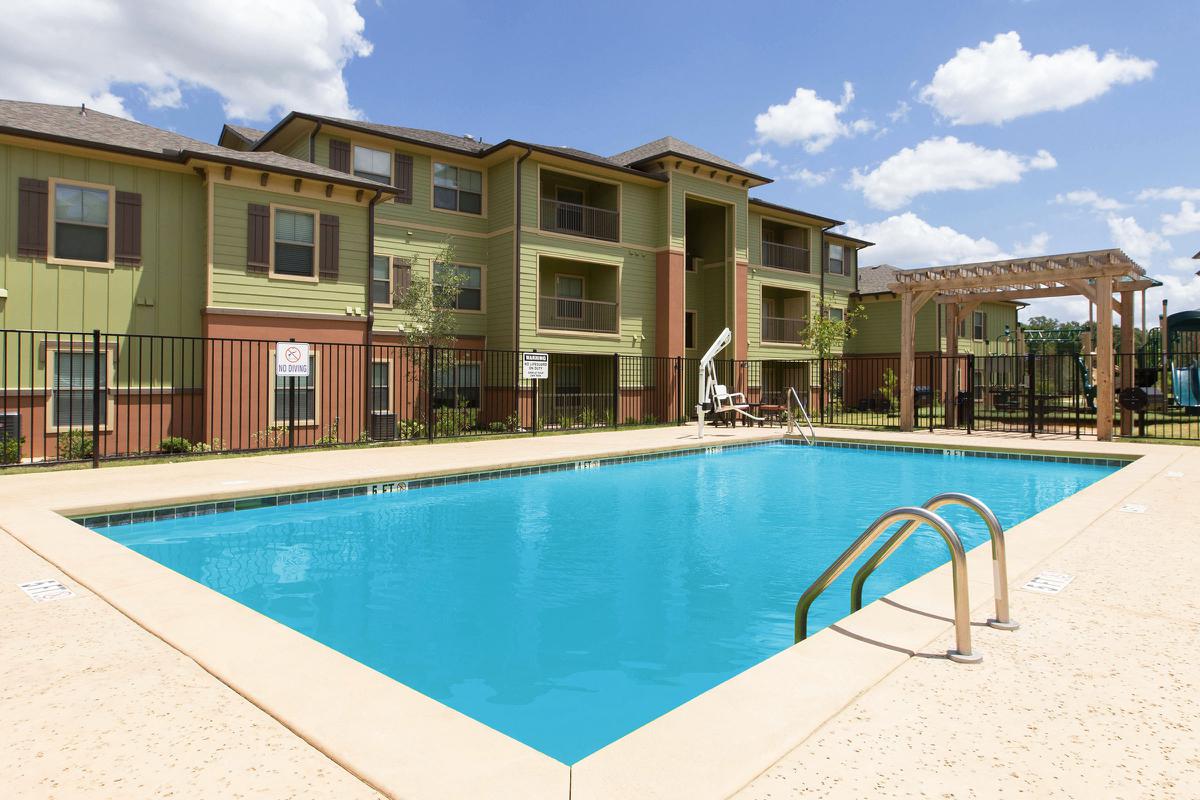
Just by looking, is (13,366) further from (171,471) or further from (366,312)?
(366,312)

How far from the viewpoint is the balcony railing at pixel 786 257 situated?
26.5 metres

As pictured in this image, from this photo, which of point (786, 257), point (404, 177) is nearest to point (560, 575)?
point (404, 177)

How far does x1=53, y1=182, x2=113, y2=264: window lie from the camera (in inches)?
496

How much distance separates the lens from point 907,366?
1670 cm

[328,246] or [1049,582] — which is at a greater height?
[328,246]

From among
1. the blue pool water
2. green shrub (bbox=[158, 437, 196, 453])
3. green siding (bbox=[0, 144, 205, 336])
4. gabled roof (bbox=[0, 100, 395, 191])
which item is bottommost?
the blue pool water

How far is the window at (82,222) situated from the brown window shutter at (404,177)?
21.7 feet

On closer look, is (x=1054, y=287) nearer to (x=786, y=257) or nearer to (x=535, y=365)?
(x=786, y=257)

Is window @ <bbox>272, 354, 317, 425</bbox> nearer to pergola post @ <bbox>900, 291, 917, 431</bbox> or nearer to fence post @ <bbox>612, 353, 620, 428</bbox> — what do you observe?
fence post @ <bbox>612, 353, 620, 428</bbox>

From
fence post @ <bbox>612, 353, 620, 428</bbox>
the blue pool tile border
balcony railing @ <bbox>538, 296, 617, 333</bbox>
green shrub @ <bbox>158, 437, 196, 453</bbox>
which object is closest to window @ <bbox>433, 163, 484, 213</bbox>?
balcony railing @ <bbox>538, 296, 617, 333</bbox>

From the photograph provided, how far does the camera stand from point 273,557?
5.89 m

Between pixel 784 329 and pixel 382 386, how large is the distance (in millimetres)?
16740

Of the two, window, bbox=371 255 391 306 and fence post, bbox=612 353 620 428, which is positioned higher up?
window, bbox=371 255 391 306

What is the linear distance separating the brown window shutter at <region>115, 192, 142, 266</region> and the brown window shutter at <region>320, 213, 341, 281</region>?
339cm
